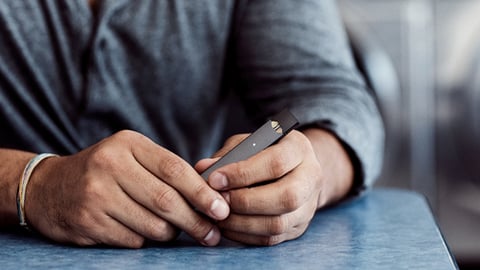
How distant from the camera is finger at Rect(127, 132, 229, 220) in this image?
715 mm

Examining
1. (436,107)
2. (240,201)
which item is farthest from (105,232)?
(436,107)

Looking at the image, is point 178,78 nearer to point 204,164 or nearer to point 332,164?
point 332,164

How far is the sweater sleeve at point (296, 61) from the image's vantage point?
A: 1077 millimetres

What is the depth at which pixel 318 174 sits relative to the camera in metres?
0.79

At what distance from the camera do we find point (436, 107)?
2.31 meters

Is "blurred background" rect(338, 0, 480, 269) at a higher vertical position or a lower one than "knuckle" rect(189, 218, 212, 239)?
lower

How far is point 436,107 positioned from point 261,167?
166 cm

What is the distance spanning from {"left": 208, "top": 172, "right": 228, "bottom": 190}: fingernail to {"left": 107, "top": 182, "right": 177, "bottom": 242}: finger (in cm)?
5

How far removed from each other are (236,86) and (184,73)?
0.10m

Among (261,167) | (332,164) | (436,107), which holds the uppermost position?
(261,167)

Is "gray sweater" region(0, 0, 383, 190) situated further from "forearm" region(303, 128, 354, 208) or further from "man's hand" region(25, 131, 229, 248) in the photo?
"man's hand" region(25, 131, 229, 248)

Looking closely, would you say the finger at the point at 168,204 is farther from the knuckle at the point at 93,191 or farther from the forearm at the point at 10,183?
the forearm at the point at 10,183

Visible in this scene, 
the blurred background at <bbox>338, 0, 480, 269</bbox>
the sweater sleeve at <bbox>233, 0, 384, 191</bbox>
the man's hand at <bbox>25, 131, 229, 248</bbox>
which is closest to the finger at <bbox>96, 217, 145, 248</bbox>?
the man's hand at <bbox>25, 131, 229, 248</bbox>

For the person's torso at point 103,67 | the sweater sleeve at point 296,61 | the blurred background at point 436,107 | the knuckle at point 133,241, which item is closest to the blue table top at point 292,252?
the knuckle at point 133,241
